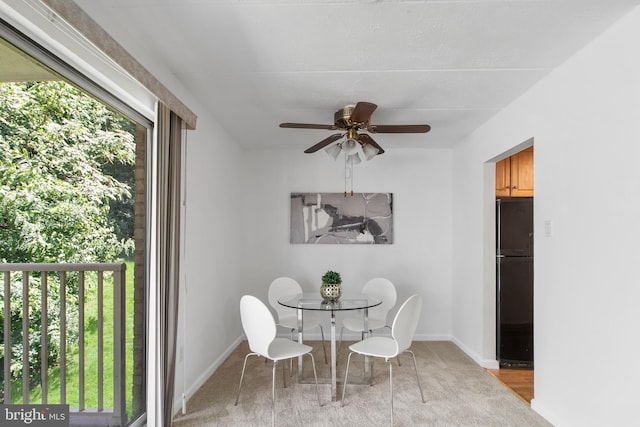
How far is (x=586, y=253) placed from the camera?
217cm

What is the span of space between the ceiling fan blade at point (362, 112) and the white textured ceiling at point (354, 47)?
229 mm

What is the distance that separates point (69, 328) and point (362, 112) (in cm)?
234

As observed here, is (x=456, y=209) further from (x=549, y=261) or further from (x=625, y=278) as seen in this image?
(x=625, y=278)

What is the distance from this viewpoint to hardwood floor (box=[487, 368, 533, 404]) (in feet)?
9.77

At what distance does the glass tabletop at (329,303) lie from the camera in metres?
2.85

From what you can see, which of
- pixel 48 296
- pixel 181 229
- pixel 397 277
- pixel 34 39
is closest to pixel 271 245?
pixel 397 277

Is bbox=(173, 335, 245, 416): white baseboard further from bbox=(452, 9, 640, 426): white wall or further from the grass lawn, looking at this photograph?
bbox=(452, 9, 640, 426): white wall

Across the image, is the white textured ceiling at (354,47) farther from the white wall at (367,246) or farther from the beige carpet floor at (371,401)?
the beige carpet floor at (371,401)

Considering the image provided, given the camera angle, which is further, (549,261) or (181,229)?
(181,229)

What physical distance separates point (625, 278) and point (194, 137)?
293 centimetres

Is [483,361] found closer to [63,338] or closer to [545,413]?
[545,413]

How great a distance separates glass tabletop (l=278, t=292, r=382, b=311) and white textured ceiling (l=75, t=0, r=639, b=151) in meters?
1.64

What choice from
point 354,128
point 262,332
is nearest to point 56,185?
point 262,332

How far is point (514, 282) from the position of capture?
3592mm
